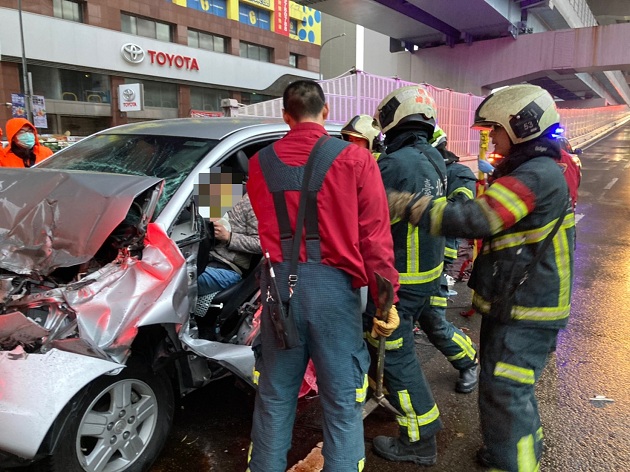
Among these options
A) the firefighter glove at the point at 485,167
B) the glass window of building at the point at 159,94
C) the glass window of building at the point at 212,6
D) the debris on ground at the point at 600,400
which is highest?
the glass window of building at the point at 212,6

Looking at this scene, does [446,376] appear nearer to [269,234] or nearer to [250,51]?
[269,234]

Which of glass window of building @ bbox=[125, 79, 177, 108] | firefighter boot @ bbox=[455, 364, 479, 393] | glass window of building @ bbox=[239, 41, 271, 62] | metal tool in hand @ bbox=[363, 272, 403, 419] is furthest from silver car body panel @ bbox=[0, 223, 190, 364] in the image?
glass window of building @ bbox=[239, 41, 271, 62]

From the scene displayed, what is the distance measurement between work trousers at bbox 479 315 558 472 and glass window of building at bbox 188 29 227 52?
35.0 meters

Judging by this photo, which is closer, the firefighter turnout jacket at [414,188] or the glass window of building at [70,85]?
the firefighter turnout jacket at [414,188]

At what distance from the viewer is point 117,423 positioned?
2.29 metres

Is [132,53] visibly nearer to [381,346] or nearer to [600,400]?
[381,346]

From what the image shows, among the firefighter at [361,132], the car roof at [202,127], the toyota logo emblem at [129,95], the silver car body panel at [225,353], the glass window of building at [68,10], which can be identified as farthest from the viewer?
the toyota logo emblem at [129,95]

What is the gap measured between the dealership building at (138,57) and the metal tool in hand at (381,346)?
2088cm

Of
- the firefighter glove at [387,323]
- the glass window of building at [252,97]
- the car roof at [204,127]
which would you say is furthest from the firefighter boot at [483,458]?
the glass window of building at [252,97]

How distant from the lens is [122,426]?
7.61 feet

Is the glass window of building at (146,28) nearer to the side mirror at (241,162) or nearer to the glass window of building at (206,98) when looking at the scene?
the glass window of building at (206,98)

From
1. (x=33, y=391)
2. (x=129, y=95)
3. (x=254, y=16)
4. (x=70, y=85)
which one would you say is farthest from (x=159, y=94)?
(x=33, y=391)

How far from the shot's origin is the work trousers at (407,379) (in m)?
2.57

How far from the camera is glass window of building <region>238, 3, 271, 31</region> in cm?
3619
